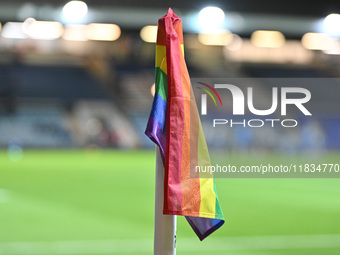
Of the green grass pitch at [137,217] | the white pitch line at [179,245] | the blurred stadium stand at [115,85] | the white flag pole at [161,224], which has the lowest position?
the white flag pole at [161,224]

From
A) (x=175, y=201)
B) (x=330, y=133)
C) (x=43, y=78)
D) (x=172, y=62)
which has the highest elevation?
(x=43, y=78)

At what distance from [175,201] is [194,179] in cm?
8

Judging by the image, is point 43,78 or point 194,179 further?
point 43,78

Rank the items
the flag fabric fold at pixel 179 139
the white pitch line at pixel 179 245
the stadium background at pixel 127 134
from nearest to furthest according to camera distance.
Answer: the flag fabric fold at pixel 179 139 → the white pitch line at pixel 179 245 → the stadium background at pixel 127 134

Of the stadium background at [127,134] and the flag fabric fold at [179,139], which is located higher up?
the stadium background at [127,134]

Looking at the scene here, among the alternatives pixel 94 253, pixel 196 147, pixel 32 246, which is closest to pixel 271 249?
pixel 94 253

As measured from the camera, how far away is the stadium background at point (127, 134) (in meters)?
3.95

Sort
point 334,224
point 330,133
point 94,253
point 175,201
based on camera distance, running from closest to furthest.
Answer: point 175,201, point 94,253, point 334,224, point 330,133

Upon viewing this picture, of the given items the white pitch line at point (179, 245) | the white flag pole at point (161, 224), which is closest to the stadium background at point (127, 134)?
the white pitch line at point (179, 245)

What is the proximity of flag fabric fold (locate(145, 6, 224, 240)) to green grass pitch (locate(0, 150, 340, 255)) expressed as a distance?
1693 millimetres

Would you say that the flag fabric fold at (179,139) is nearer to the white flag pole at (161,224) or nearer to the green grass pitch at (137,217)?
the white flag pole at (161,224)

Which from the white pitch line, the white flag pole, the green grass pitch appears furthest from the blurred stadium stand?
the white flag pole

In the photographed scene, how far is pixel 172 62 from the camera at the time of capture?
1.65 m

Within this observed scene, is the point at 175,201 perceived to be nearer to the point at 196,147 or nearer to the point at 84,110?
the point at 196,147
